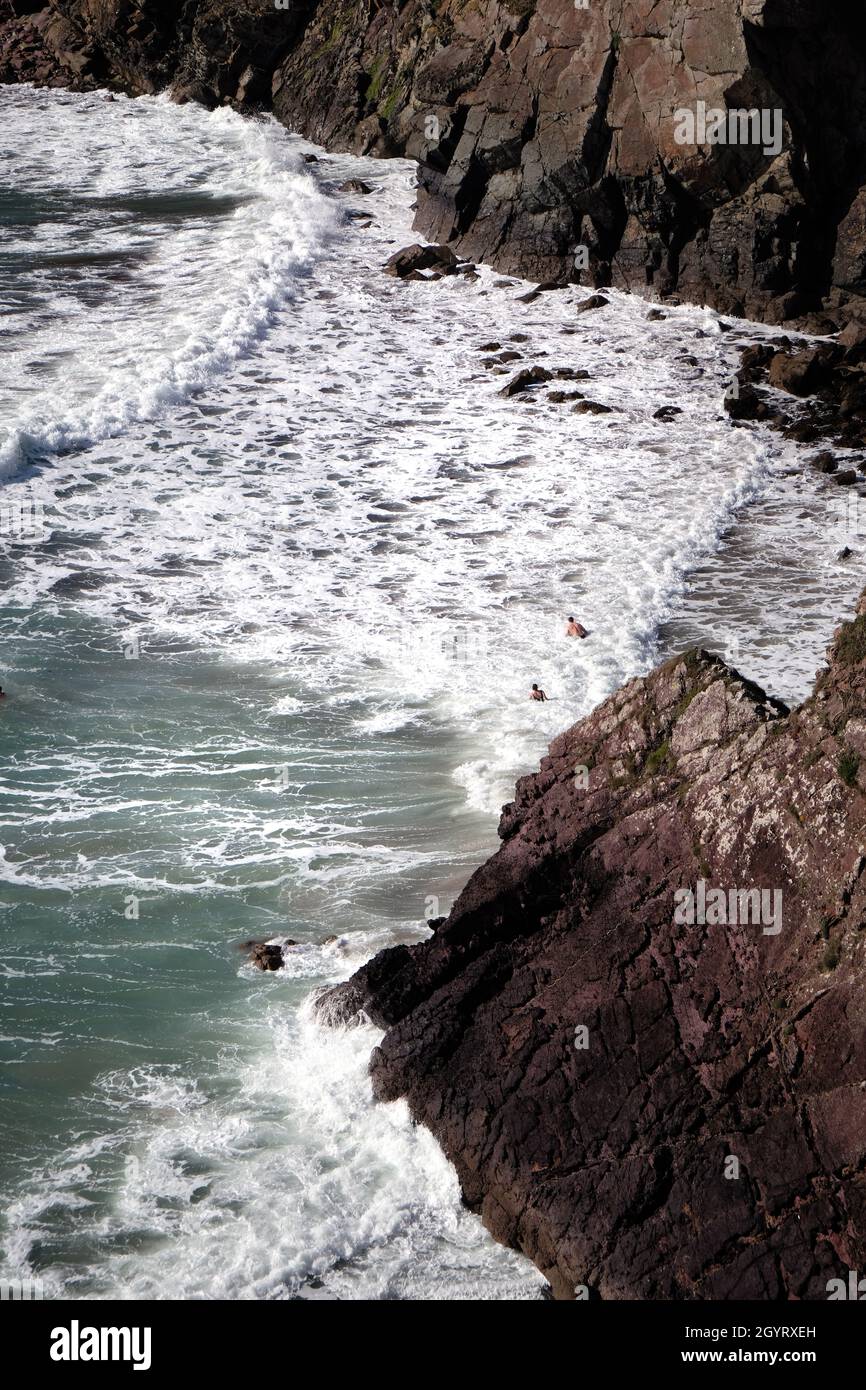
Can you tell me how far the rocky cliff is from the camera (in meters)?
31.7

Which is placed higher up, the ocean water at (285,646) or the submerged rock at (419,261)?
the submerged rock at (419,261)

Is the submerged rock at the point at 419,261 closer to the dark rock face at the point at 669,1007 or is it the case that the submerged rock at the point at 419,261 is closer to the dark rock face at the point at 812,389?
the dark rock face at the point at 812,389

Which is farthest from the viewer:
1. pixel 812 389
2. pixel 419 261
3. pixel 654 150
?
pixel 419 261

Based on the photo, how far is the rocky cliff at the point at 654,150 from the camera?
31688mm

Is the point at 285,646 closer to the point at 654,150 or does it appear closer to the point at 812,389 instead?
the point at 812,389

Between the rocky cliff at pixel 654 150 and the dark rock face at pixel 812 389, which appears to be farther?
the rocky cliff at pixel 654 150

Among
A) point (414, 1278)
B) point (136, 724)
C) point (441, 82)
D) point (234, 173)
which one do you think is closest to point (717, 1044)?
point (414, 1278)

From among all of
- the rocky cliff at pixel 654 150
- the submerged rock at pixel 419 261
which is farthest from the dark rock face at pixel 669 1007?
the submerged rock at pixel 419 261

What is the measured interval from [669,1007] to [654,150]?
2670cm

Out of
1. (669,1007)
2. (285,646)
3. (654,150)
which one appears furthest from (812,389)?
(669,1007)

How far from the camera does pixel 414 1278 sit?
9.82m

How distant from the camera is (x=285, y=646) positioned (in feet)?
62.2

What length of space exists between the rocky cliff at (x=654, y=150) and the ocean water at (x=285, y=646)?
4.38 feet

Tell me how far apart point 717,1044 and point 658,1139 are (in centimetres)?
77
